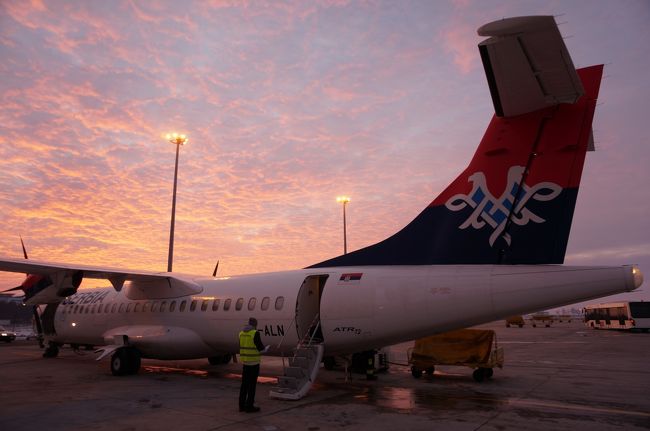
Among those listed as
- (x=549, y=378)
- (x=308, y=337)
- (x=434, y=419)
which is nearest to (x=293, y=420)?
(x=434, y=419)

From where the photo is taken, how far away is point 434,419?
8.21 meters

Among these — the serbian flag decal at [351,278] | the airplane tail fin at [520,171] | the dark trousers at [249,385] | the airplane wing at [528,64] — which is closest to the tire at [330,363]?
the serbian flag decal at [351,278]

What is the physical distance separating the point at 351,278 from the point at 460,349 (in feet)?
15.4

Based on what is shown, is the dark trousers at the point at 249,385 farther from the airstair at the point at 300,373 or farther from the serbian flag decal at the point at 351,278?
the serbian flag decal at the point at 351,278

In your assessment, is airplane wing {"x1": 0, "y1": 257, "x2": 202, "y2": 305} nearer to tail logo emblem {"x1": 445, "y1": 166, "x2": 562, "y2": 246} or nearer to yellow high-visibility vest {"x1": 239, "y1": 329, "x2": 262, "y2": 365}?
yellow high-visibility vest {"x1": 239, "y1": 329, "x2": 262, "y2": 365}

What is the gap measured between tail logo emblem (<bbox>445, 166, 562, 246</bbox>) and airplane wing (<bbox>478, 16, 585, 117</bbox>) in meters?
1.54

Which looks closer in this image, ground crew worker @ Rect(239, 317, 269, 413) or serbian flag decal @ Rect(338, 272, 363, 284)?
ground crew worker @ Rect(239, 317, 269, 413)

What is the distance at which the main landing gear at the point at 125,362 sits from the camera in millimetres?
14523

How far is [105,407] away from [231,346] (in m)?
4.51

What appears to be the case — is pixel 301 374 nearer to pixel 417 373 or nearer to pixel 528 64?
pixel 417 373

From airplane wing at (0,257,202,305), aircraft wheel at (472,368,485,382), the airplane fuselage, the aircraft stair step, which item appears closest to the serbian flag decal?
the airplane fuselage

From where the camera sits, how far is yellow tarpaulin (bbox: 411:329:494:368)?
42.5 ft

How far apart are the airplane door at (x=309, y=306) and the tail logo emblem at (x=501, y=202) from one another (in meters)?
4.02

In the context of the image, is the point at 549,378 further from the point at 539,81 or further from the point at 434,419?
the point at 539,81
